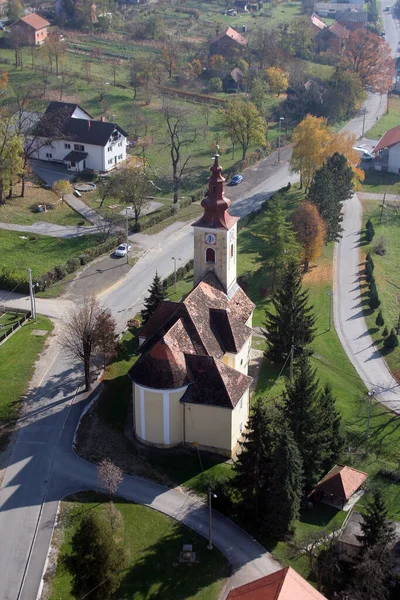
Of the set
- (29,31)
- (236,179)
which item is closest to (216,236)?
(236,179)

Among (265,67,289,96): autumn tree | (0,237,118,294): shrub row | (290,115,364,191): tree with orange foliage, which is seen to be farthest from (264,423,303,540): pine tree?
(265,67,289,96): autumn tree

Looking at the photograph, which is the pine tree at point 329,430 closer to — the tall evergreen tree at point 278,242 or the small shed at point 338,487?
the small shed at point 338,487

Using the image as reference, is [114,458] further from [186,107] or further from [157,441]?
[186,107]

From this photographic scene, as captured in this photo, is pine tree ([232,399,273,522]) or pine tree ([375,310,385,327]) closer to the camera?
pine tree ([232,399,273,522])

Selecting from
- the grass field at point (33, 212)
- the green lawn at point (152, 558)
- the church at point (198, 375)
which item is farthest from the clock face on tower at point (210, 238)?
the grass field at point (33, 212)

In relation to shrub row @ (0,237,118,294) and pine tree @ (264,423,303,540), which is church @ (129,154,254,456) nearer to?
pine tree @ (264,423,303,540)

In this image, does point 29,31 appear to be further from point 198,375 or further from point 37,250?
point 198,375

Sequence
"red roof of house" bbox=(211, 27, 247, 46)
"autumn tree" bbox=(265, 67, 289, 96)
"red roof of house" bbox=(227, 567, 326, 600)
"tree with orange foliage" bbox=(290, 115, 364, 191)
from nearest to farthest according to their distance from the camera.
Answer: "red roof of house" bbox=(227, 567, 326, 600), "tree with orange foliage" bbox=(290, 115, 364, 191), "autumn tree" bbox=(265, 67, 289, 96), "red roof of house" bbox=(211, 27, 247, 46)
